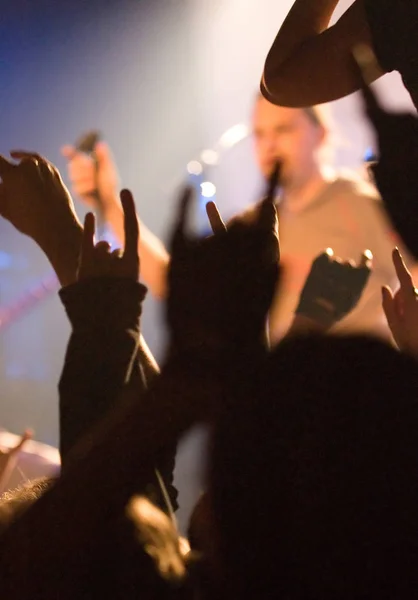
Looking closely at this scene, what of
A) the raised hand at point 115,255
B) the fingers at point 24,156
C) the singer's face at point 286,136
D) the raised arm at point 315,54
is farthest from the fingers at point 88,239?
the singer's face at point 286,136

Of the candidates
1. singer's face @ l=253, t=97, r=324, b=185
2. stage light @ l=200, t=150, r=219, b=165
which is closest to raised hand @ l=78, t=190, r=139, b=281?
singer's face @ l=253, t=97, r=324, b=185

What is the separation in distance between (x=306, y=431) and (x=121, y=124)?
1506mm

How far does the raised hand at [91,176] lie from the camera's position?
0.81 meters

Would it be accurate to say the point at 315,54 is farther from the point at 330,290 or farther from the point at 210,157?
the point at 210,157

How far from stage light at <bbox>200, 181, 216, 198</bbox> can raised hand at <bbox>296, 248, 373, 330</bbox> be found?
1197 mm

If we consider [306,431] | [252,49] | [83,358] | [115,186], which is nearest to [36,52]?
[252,49]

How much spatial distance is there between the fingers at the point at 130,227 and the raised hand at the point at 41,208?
0.25 ft

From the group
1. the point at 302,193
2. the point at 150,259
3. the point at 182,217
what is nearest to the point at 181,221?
the point at 182,217

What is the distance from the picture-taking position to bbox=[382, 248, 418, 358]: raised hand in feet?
1.56

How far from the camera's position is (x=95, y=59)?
1586 millimetres

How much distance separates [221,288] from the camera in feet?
1.21

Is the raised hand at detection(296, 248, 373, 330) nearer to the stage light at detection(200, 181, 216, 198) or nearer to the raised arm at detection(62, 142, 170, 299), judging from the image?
the raised arm at detection(62, 142, 170, 299)

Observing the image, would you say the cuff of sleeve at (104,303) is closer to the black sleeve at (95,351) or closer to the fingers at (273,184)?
the black sleeve at (95,351)

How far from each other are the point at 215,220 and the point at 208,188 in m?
1.32
